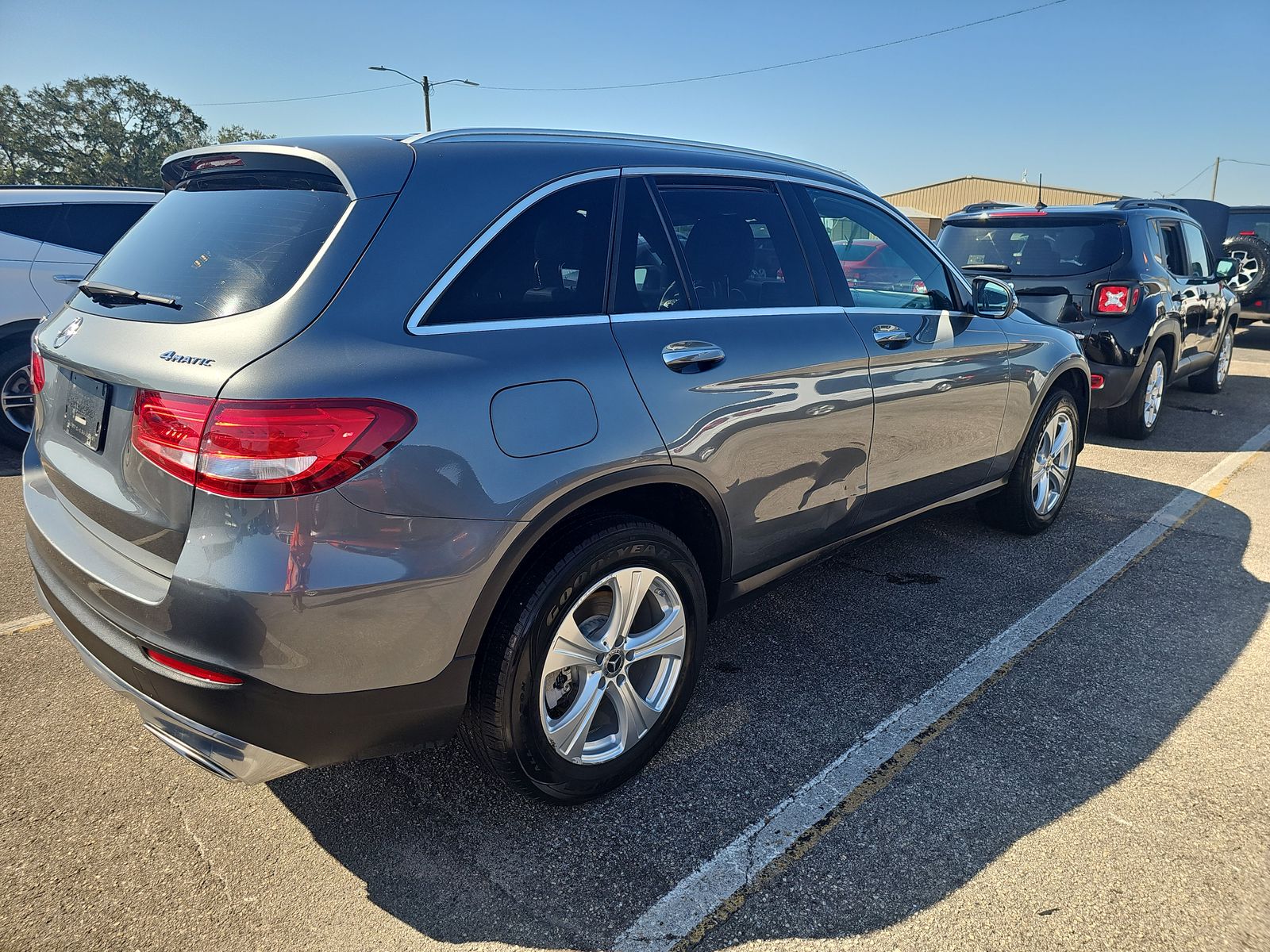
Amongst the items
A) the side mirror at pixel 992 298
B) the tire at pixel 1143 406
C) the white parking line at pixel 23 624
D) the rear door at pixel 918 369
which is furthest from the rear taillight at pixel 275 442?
the tire at pixel 1143 406

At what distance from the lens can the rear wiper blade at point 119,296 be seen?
2.16 meters

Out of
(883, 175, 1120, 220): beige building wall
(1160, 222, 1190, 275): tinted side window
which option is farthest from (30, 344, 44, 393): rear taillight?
(883, 175, 1120, 220): beige building wall

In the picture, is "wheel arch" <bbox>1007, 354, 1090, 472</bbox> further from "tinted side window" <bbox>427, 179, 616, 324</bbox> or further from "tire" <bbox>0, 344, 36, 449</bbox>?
"tire" <bbox>0, 344, 36, 449</bbox>

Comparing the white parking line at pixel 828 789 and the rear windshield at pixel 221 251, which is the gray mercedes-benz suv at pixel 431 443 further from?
the white parking line at pixel 828 789

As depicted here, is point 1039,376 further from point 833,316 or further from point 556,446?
point 556,446

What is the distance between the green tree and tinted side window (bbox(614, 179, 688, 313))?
60.7 m

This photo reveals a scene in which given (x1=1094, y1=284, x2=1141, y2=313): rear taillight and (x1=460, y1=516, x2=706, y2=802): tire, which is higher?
(x1=1094, y1=284, x2=1141, y2=313): rear taillight

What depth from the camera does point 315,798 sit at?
250 centimetres

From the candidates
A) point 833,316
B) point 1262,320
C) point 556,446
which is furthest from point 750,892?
point 1262,320

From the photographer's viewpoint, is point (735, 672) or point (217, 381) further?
point (735, 672)

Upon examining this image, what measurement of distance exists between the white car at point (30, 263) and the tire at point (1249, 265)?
13518 millimetres

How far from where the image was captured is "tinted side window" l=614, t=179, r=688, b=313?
2520 mm

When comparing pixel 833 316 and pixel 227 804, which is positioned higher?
pixel 833 316

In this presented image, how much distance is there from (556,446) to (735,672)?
148 centimetres
